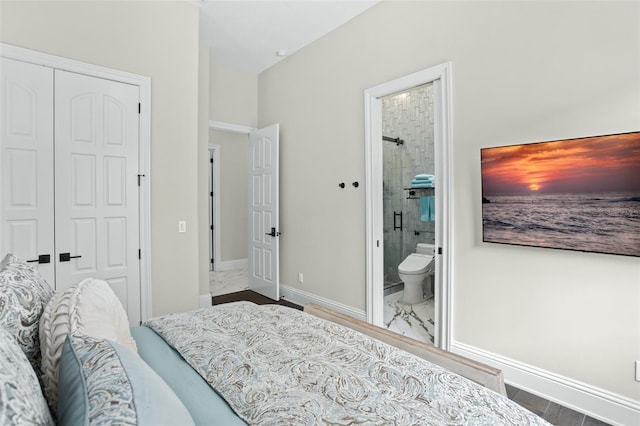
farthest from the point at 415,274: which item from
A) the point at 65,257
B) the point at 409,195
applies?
the point at 65,257

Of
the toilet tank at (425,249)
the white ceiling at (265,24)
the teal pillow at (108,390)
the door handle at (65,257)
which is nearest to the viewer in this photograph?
the teal pillow at (108,390)

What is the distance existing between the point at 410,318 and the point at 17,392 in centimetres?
360

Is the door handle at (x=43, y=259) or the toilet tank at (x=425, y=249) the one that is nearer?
the door handle at (x=43, y=259)

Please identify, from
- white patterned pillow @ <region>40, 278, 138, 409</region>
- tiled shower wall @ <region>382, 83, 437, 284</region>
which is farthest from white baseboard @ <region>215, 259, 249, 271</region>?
white patterned pillow @ <region>40, 278, 138, 409</region>

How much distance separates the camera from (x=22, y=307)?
3.24ft

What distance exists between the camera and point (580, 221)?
6.64ft

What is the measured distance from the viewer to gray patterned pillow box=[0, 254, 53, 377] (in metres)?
0.93

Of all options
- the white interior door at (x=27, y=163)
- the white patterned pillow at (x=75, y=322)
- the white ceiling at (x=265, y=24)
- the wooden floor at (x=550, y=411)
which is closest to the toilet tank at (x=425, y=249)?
the wooden floor at (x=550, y=411)

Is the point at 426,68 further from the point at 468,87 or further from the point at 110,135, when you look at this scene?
the point at 110,135

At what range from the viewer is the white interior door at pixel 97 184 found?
2645mm

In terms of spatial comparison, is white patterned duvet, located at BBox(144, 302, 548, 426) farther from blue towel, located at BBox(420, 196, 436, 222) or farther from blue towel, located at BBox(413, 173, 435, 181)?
blue towel, located at BBox(413, 173, 435, 181)

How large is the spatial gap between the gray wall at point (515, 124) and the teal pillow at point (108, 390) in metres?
2.34

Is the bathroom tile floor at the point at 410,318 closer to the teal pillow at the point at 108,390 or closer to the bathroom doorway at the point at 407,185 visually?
the bathroom doorway at the point at 407,185

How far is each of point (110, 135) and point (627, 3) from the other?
3.75m
